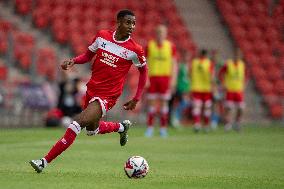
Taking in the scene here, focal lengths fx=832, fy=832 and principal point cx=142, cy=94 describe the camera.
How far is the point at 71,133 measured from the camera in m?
10.8

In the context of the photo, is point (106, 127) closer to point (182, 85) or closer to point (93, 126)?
point (93, 126)

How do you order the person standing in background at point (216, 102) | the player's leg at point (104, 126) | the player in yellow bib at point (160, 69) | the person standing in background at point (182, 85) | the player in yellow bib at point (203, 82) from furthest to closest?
the person standing in background at point (182, 85)
the person standing in background at point (216, 102)
the player in yellow bib at point (203, 82)
the player in yellow bib at point (160, 69)
the player's leg at point (104, 126)

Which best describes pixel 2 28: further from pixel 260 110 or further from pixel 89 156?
pixel 89 156

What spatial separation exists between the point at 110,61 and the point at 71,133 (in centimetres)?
139

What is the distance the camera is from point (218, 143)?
58.5 feet

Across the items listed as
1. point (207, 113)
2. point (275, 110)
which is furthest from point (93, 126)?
point (275, 110)

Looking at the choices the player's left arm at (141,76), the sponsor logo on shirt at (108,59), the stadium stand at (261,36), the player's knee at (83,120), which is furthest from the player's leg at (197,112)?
the player's knee at (83,120)

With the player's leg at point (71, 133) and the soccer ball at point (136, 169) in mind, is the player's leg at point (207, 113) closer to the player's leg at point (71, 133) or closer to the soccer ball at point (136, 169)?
the player's leg at point (71, 133)

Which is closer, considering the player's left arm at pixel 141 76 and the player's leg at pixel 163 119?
the player's left arm at pixel 141 76

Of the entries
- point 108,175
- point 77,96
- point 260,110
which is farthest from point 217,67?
point 108,175

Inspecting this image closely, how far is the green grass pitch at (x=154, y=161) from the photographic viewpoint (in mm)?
9796

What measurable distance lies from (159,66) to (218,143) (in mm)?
3625

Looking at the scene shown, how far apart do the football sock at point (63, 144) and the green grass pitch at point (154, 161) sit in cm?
25

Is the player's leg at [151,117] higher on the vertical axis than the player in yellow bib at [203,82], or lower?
lower
